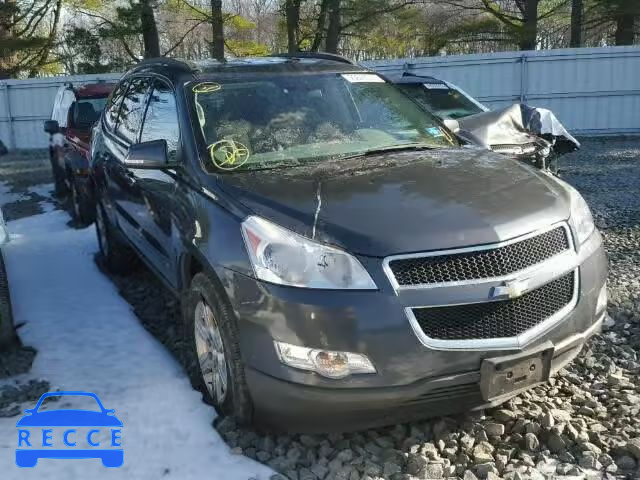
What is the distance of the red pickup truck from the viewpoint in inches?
304

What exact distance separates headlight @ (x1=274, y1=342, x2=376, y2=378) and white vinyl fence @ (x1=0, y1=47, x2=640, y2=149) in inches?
537

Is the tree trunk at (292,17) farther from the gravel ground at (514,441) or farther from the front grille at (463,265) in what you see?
the front grille at (463,265)

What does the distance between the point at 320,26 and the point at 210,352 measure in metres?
22.5

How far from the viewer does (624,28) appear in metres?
21.6

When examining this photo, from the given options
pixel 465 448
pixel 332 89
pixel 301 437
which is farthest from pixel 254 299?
pixel 332 89

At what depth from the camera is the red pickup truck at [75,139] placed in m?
7.73

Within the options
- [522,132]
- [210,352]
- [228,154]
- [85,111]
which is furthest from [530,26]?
[210,352]

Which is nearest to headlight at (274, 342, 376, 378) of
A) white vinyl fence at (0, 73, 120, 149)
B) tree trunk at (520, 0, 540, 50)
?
white vinyl fence at (0, 73, 120, 149)

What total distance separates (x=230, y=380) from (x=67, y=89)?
8203 millimetres

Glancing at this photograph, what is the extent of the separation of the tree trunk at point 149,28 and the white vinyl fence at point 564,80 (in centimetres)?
912

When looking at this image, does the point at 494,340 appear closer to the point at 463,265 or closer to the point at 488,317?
the point at 488,317

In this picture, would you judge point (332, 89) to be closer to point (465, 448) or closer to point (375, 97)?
point (375, 97)

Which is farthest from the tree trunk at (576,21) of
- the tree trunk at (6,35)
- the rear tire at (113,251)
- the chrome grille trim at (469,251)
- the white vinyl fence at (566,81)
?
the chrome grille trim at (469,251)

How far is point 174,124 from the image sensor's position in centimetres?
392
